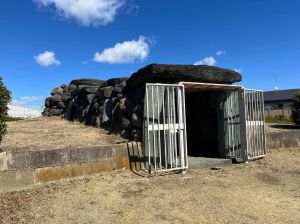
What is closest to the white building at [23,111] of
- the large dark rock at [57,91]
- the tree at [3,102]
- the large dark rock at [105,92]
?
the large dark rock at [57,91]

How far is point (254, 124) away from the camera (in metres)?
11.2

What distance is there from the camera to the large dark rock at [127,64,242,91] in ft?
30.3

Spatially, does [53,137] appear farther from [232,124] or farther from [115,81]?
[232,124]

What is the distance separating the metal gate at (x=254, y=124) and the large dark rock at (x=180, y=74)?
0.88 m

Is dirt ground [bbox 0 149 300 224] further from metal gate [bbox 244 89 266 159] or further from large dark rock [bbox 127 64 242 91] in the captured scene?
large dark rock [bbox 127 64 242 91]

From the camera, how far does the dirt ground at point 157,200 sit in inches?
236

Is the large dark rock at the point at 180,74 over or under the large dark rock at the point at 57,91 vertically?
under

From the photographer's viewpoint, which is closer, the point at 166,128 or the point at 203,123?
the point at 166,128

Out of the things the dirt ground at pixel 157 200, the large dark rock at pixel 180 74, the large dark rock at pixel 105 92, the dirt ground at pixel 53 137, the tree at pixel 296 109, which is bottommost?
the dirt ground at pixel 157 200

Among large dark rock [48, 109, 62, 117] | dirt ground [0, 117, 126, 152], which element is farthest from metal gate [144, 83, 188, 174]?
large dark rock [48, 109, 62, 117]

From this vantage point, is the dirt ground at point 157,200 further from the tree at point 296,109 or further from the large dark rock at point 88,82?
the tree at point 296,109

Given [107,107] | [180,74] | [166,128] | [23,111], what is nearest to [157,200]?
[166,128]

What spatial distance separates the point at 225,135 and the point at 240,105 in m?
1.05

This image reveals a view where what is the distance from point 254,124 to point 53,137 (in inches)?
235
